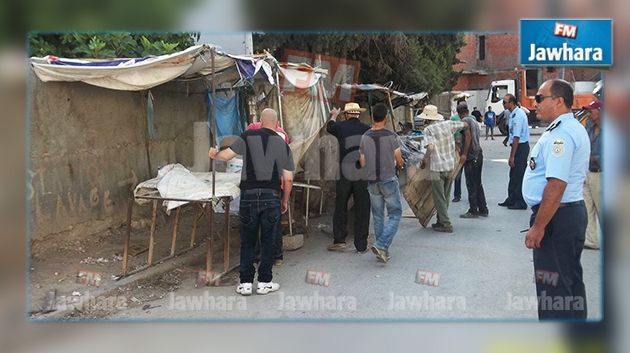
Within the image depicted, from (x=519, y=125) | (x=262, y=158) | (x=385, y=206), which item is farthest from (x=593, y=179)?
(x=262, y=158)

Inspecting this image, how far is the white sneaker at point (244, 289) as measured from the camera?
4.93 metres

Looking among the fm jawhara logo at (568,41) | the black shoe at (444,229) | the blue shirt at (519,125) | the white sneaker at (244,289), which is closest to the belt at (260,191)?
the white sneaker at (244,289)

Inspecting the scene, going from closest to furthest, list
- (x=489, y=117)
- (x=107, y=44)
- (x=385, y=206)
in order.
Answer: (x=385, y=206) → (x=107, y=44) → (x=489, y=117)

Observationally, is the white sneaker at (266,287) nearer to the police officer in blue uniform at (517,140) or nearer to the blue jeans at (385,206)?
the blue jeans at (385,206)

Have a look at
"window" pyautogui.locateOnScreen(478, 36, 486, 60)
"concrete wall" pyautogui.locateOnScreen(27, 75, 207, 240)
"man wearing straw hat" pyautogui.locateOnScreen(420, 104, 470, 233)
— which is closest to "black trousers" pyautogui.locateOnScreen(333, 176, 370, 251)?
"man wearing straw hat" pyautogui.locateOnScreen(420, 104, 470, 233)

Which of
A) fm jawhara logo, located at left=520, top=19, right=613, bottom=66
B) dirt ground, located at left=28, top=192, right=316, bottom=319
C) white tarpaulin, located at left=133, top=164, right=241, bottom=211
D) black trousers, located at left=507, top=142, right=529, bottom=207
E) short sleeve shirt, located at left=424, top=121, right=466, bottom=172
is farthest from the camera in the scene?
black trousers, located at left=507, top=142, right=529, bottom=207

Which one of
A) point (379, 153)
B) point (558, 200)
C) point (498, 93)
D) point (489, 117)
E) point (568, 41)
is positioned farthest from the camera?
point (489, 117)

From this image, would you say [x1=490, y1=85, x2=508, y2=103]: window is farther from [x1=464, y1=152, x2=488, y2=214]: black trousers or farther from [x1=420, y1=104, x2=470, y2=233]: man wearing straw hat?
[x1=464, y1=152, x2=488, y2=214]: black trousers

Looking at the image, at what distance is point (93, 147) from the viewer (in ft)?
20.5

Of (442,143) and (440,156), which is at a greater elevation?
(442,143)

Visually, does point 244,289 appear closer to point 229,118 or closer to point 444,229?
point 229,118

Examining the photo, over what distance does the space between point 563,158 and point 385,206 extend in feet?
8.67

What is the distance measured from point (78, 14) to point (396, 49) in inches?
236

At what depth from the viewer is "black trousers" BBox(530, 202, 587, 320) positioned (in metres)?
3.61
